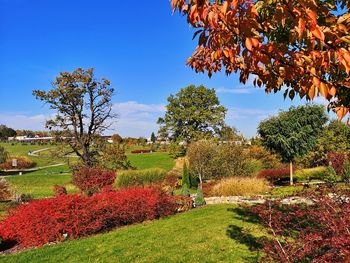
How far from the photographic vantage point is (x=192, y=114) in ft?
149

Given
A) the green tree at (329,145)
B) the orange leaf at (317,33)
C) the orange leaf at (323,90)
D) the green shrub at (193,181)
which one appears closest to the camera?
the orange leaf at (317,33)

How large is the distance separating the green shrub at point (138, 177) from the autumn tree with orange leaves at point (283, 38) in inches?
799

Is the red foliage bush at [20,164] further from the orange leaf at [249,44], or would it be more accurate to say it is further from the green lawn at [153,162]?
the orange leaf at [249,44]

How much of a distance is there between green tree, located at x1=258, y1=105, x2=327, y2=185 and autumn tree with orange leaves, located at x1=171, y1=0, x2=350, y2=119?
17277 mm

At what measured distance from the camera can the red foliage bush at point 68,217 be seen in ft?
30.9

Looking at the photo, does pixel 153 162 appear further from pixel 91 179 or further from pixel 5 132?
pixel 5 132

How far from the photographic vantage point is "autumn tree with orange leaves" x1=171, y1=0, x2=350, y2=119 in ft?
5.29

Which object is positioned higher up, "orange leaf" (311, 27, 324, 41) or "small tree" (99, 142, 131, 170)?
"orange leaf" (311, 27, 324, 41)

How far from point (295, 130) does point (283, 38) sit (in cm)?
1787

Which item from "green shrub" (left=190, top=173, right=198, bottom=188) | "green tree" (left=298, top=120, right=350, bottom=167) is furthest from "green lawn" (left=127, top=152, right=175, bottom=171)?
"green tree" (left=298, top=120, right=350, bottom=167)

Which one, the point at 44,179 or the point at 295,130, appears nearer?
the point at 295,130

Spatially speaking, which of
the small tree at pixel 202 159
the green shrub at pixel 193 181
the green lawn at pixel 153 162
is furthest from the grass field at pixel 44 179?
the small tree at pixel 202 159

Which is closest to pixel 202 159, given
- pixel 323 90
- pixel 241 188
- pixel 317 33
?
pixel 241 188

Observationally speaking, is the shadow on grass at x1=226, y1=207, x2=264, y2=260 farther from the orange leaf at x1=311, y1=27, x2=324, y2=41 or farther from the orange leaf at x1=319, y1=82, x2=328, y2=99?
the orange leaf at x1=311, y1=27, x2=324, y2=41
